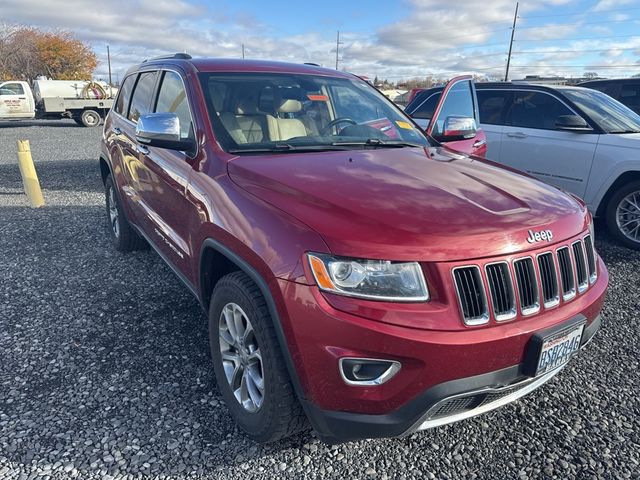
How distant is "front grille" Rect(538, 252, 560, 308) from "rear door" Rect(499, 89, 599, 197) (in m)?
4.19

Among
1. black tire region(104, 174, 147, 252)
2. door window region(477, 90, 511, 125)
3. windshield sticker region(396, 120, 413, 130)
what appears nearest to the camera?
windshield sticker region(396, 120, 413, 130)

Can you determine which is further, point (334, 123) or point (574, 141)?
point (574, 141)

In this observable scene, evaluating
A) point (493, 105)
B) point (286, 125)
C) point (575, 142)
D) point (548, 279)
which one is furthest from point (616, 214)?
point (286, 125)

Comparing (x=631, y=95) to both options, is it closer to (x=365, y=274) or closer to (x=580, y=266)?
(x=580, y=266)

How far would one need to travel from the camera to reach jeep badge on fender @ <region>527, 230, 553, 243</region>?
78.7 inches

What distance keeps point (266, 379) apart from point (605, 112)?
228 inches

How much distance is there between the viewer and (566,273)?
2143mm

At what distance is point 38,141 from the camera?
15906mm

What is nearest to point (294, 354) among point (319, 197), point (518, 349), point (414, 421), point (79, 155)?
point (414, 421)

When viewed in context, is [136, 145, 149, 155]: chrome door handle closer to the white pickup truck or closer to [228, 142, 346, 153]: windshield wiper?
[228, 142, 346, 153]: windshield wiper

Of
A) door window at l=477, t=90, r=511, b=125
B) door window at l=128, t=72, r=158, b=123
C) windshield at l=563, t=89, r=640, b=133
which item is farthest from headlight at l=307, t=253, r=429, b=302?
door window at l=477, t=90, r=511, b=125

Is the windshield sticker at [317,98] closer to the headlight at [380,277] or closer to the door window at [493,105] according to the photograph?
the headlight at [380,277]

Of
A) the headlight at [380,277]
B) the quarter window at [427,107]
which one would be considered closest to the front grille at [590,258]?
the headlight at [380,277]

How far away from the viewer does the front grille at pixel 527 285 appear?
6.36 ft
